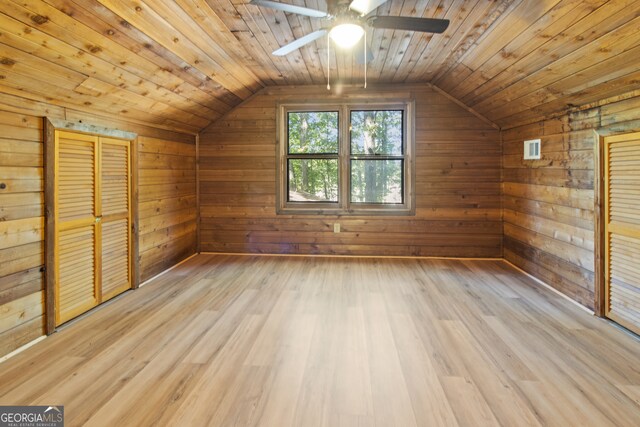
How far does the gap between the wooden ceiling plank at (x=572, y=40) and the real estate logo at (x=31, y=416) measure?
3.69 m

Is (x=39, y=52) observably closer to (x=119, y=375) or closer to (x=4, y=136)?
(x=4, y=136)

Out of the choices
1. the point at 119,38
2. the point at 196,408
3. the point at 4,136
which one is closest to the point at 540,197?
the point at 196,408

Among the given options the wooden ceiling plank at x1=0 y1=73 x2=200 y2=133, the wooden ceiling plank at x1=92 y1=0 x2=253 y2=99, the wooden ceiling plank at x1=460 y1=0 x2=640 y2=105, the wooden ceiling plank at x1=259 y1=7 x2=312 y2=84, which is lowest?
the wooden ceiling plank at x1=0 y1=73 x2=200 y2=133

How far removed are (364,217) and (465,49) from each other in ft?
8.18

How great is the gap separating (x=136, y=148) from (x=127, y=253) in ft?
3.67

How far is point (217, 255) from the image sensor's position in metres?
5.27

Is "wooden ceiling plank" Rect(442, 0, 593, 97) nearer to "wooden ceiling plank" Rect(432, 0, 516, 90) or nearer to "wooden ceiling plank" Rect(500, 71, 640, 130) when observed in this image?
"wooden ceiling plank" Rect(432, 0, 516, 90)

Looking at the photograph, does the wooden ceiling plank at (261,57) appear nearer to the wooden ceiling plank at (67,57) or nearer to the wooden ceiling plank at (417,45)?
the wooden ceiling plank at (67,57)

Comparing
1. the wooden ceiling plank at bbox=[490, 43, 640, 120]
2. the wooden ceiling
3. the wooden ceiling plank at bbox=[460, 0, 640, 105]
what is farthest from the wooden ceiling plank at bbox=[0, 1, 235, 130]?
the wooden ceiling plank at bbox=[490, 43, 640, 120]

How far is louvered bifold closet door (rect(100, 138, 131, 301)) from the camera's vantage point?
11.2ft

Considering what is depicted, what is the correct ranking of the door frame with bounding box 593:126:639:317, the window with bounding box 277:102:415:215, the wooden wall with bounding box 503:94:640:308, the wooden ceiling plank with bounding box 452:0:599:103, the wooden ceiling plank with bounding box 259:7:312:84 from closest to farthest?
the wooden ceiling plank with bounding box 452:0:599:103 → the wooden ceiling plank with bounding box 259:7:312:84 → the door frame with bounding box 593:126:639:317 → the wooden wall with bounding box 503:94:640:308 → the window with bounding box 277:102:415:215

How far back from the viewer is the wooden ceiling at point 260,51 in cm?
215

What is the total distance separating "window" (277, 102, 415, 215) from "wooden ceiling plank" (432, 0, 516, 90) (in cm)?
80

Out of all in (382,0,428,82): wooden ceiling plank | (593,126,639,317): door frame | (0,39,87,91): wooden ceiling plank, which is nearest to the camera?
(0,39,87,91): wooden ceiling plank
